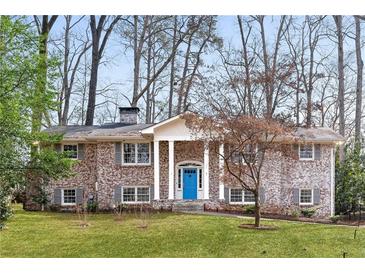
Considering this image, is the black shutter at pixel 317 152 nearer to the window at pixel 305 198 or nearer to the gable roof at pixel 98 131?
the window at pixel 305 198

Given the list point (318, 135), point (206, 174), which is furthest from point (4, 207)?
point (318, 135)

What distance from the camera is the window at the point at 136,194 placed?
21.4ft

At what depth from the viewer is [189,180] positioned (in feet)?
22.7

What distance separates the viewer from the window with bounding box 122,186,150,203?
256 inches

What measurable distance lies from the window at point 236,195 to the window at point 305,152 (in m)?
1.03

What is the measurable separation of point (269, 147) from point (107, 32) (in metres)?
2.63

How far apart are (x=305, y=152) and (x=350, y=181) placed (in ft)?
2.46

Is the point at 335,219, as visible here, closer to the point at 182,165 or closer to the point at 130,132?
the point at 182,165

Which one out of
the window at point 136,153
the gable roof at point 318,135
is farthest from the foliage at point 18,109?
the gable roof at point 318,135

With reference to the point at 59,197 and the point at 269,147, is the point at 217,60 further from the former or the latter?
the point at 59,197

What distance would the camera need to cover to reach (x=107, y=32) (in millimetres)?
6219

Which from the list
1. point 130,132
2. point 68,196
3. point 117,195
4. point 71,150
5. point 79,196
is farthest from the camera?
point 130,132

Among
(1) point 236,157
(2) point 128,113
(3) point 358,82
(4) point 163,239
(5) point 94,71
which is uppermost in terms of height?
(5) point 94,71
